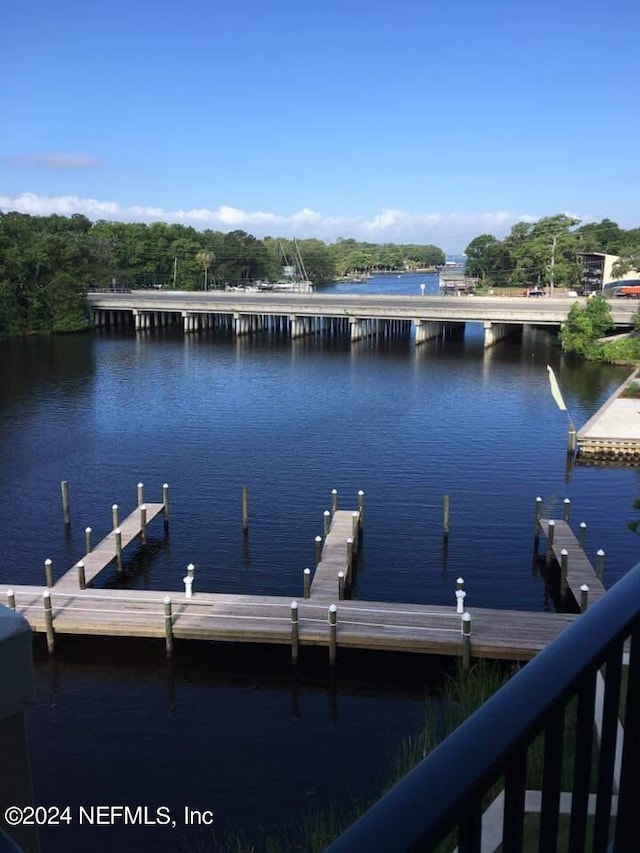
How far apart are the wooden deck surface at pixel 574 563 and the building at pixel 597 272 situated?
214ft

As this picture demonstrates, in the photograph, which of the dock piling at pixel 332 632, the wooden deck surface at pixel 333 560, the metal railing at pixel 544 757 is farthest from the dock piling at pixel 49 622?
the metal railing at pixel 544 757

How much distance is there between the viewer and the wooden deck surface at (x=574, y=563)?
1683 centimetres

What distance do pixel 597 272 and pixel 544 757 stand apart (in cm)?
9310

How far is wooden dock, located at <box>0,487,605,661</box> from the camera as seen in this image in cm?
1423

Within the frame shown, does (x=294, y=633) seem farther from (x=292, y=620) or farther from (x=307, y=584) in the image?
(x=307, y=584)

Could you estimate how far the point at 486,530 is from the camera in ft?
70.3

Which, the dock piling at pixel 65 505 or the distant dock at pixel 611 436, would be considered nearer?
the dock piling at pixel 65 505

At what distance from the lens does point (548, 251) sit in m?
80.8

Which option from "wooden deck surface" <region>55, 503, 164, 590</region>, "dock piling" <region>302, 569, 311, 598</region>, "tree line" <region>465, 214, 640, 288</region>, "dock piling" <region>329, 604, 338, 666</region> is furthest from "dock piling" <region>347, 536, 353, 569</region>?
"tree line" <region>465, 214, 640, 288</region>

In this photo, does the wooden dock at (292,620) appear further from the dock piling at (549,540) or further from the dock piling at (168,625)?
the dock piling at (549,540)

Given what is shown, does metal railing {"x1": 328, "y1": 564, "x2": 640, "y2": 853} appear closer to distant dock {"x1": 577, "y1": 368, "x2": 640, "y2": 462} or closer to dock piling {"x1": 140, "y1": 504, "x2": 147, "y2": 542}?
dock piling {"x1": 140, "y1": 504, "x2": 147, "y2": 542}

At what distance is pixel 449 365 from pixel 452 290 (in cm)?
5008

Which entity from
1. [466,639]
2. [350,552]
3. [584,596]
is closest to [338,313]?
[350,552]

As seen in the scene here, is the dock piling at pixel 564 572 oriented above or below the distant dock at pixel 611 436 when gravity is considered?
below
